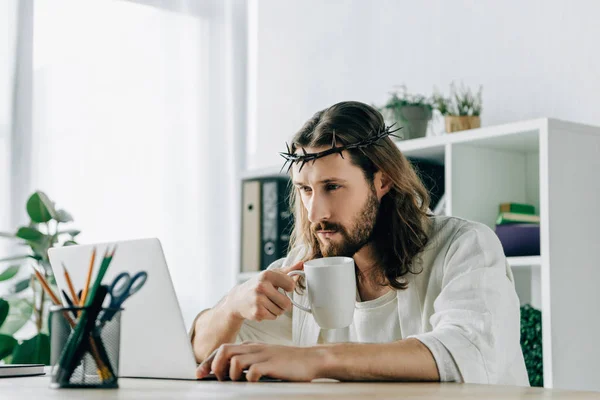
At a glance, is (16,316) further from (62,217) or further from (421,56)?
(421,56)

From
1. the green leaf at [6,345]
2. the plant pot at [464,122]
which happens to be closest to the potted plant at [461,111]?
the plant pot at [464,122]

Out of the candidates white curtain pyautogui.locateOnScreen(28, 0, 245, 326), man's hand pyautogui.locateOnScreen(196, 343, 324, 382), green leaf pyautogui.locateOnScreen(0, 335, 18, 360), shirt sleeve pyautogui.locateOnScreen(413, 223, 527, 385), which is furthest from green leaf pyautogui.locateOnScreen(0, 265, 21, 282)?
man's hand pyautogui.locateOnScreen(196, 343, 324, 382)

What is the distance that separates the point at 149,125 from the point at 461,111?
157cm

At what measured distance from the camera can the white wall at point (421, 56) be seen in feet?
8.34

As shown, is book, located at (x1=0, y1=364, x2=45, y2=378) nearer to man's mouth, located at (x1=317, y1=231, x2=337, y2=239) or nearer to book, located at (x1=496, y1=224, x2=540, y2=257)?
man's mouth, located at (x1=317, y1=231, x2=337, y2=239)

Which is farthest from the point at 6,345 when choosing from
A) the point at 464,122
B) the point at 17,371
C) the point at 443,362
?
the point at 443,362

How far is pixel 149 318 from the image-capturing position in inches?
45.8

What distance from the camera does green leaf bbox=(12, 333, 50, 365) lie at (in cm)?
273

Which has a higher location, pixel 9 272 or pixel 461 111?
pixel 461 111

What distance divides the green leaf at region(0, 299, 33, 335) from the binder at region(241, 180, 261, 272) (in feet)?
2.81

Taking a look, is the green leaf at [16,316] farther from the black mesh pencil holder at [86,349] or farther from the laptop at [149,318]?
the black mesh pencil holder at [86,349]

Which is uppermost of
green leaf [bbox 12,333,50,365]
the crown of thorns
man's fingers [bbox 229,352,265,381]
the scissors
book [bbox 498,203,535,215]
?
the crown of thorns

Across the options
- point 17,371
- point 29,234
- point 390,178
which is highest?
point 390,178

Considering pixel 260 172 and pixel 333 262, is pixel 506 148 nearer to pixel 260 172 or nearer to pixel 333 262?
pixel 260 172
